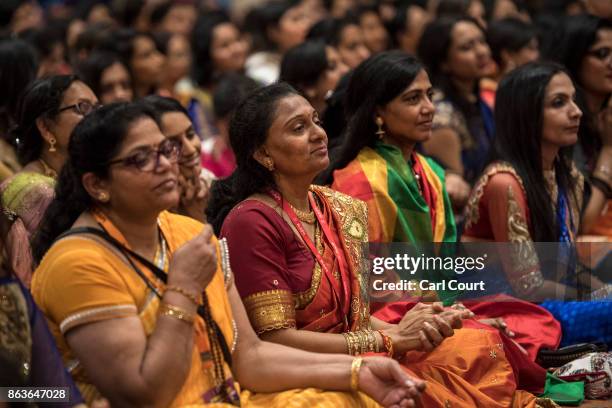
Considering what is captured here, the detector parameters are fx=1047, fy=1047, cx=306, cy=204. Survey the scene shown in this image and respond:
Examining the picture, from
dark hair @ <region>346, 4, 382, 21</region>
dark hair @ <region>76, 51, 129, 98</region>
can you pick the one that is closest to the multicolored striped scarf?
dark hair @ <region>76, 51, 129, 98</region>

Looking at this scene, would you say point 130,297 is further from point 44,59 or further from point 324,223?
point 44,59

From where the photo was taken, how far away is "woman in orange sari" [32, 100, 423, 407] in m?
2.86

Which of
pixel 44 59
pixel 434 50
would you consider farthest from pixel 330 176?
pixel 44 59

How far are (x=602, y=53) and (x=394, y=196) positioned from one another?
231 centimetres

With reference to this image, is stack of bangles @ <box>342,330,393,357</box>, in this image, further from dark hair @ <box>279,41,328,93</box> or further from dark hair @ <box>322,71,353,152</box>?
dark hair @ <box>279,41,328,93</box>

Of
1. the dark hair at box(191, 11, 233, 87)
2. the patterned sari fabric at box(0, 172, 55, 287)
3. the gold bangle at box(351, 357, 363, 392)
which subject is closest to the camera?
the gold bangle at box(351, 357, 363, 392)

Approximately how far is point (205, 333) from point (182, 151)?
1.44 meters

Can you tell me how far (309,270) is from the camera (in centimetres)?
364

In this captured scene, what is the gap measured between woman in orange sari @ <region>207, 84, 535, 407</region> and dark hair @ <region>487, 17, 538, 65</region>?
4.11 m

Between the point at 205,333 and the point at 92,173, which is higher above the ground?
the point at 92,173

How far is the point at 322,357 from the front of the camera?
3.29 m

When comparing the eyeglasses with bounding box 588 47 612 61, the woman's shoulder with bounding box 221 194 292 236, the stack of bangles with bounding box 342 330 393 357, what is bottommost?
the stack of bangles with bounding box 342 330 393 357

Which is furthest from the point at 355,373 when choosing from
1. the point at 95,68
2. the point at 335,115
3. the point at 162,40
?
the point at 162,40

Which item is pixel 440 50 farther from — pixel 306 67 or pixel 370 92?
pixel 370 92
